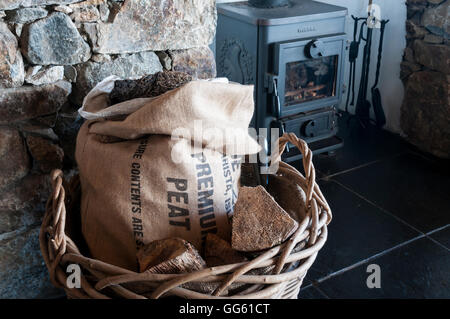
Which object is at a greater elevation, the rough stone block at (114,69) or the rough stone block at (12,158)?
the rough stone block at (114,69)

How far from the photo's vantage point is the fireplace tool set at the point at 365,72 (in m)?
2.54

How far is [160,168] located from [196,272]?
265 mm

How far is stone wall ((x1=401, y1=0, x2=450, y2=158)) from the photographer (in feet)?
7.27

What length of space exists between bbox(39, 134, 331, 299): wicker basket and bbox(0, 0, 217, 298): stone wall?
0.23 m

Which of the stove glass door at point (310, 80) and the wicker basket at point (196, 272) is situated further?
the stove glass door at point (310, 80)

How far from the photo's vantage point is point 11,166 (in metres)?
1.12

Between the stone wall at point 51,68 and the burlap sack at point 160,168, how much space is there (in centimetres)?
18

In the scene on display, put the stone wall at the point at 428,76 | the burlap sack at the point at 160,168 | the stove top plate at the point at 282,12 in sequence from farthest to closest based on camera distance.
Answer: the stone wall at the point at 428,76
the stove top plate at the point at 282,12
the burlap sack at the point at 160,168

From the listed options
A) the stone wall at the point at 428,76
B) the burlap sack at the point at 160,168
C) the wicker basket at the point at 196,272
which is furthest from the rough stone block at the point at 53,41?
the stone wall at the point at 428,76

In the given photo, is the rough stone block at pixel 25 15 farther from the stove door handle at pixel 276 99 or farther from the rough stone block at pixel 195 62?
the stove door handle at pixel 276 99

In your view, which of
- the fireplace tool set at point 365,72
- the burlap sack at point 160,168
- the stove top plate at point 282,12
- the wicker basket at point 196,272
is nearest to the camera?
the wicker basket at point 196,272

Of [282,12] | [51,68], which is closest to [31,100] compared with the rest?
[51,68]

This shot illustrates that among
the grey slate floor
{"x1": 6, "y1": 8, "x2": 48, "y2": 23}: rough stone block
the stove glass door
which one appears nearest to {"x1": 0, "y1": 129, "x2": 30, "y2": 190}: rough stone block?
{"x1": 6, "y1": 8, "x2": 48, "y2": 23}: rough stone block

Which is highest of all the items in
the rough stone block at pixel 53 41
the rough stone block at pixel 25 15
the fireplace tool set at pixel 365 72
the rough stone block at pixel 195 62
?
the rough stone block at pixel 25 15
